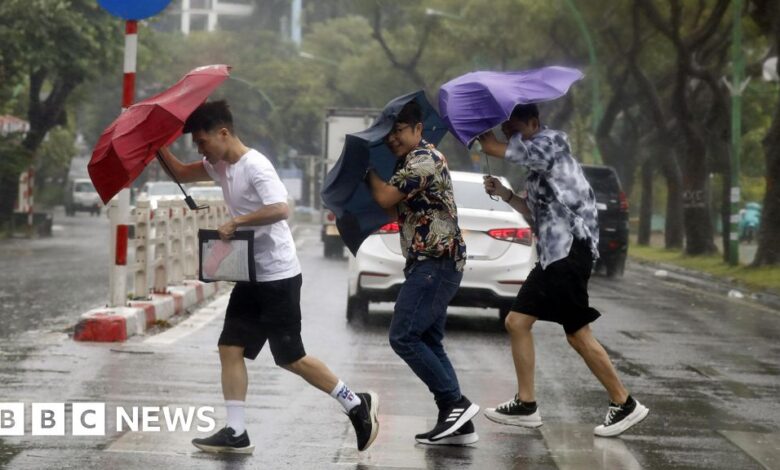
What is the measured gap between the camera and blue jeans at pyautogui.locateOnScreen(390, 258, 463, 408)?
8.08m

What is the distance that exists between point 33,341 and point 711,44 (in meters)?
27.5

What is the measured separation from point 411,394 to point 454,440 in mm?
2134

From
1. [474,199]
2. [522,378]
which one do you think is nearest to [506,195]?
[522,378]

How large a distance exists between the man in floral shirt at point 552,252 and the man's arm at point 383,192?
615 mm

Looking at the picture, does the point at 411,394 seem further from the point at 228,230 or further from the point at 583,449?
the point at 228,230

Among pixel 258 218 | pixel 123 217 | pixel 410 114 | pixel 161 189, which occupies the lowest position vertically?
pixel 161 189

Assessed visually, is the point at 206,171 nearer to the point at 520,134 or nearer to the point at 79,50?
the point at 520,134

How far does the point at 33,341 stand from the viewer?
1297 cm

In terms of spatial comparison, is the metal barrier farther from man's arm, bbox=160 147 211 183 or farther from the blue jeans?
the blue jeans

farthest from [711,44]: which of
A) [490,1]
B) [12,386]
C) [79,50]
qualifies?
[12,386]

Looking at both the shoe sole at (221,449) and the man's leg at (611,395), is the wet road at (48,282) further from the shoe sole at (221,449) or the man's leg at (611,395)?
the man's leg at (611,395)

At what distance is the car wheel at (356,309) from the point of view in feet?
51.7

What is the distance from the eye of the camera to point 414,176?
7.89 metres

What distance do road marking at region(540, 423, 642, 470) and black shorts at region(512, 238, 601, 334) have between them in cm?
58
